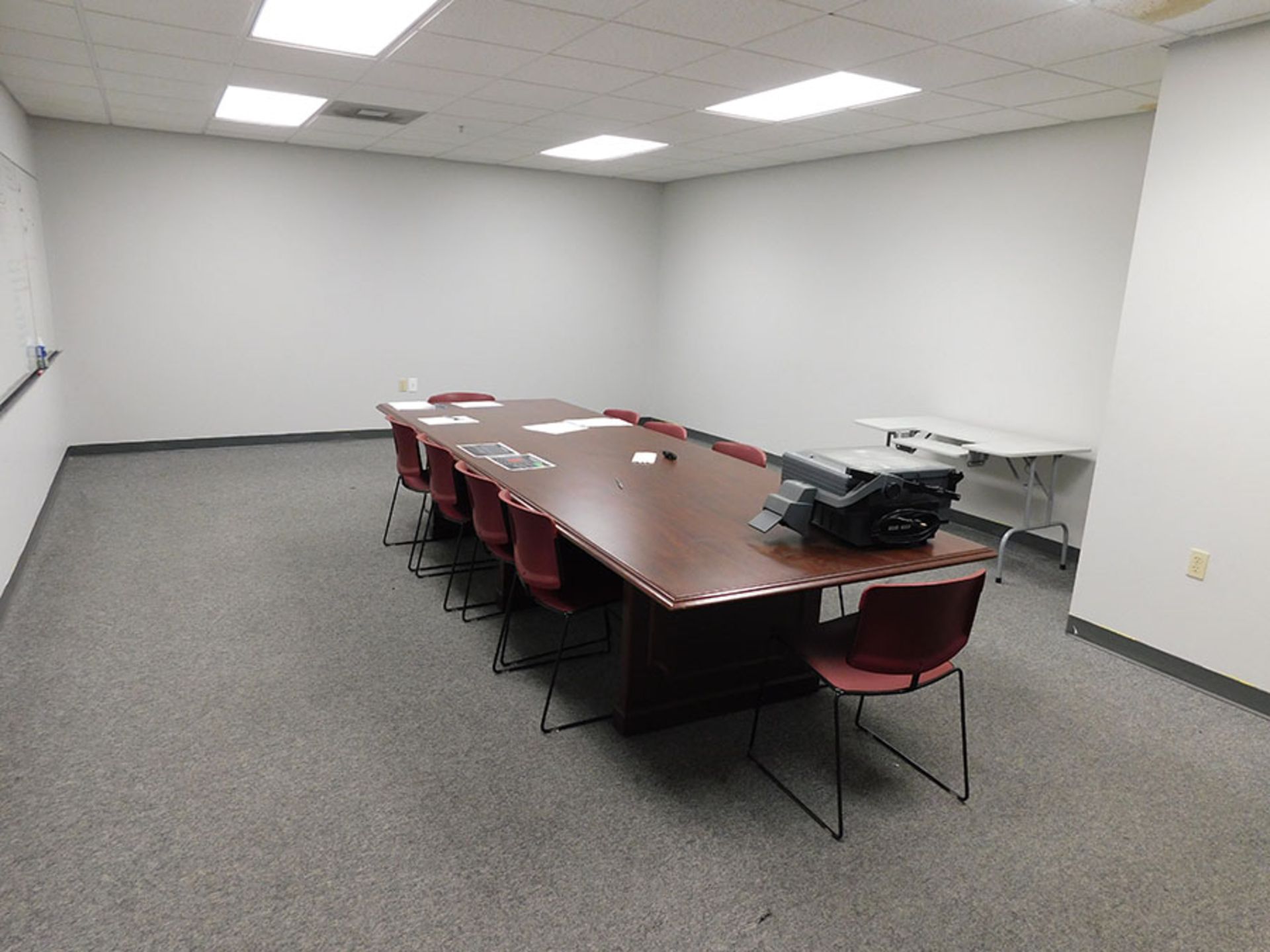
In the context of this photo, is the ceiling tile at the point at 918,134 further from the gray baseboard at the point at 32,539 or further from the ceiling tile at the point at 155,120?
the gray baseboard at the point at 32,539

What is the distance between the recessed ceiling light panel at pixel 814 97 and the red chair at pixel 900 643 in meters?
2.76

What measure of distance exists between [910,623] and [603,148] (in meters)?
5.27

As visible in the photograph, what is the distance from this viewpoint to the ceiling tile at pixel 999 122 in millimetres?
4406

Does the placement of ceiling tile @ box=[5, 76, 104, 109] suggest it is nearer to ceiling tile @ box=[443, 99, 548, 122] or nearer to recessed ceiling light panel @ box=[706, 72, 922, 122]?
ceiling tile @ box=[443, 99, 548, 122]

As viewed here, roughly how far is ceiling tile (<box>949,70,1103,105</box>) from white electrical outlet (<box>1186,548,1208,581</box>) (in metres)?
2.23

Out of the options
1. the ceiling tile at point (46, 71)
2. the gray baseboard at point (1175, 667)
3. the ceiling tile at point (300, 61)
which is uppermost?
the ceiling tile at point (300, 61)

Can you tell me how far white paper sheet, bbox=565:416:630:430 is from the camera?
4668 mm

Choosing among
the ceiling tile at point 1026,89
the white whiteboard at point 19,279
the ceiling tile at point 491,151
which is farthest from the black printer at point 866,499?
the ceiling tile at point 491,151

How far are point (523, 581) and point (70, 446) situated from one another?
5330 millimetres

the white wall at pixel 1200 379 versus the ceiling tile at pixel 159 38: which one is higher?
the ceiling tile at pixel 159 38

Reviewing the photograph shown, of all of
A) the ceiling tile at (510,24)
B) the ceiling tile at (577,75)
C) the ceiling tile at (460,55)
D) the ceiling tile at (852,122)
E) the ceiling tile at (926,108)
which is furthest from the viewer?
the ceiling tile at (852,122)

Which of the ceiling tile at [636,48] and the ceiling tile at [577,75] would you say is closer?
the ceiling tile at [636,48]

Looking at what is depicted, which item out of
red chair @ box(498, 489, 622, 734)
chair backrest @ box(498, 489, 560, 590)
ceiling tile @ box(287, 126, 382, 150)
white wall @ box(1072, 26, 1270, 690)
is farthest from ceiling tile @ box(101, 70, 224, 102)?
white wall @ box(1072, 26, 1270, 690)

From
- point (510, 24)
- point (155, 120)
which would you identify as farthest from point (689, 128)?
point (155, 120)
